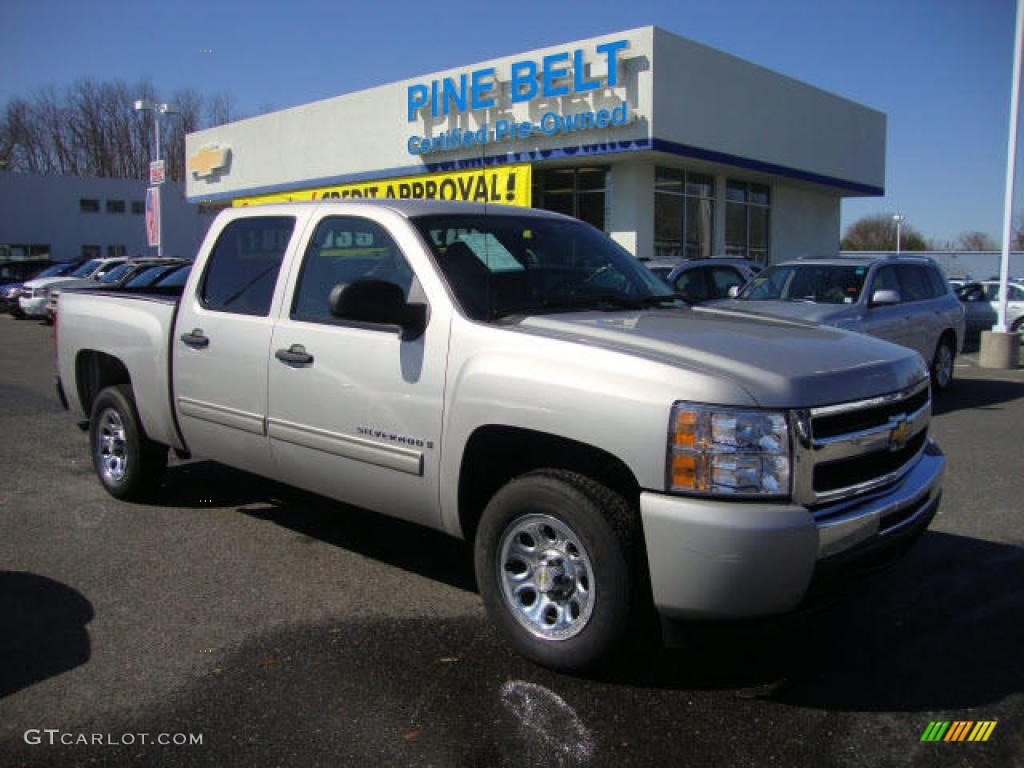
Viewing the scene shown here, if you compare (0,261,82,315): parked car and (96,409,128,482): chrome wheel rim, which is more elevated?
(0,261,82,315): parked car

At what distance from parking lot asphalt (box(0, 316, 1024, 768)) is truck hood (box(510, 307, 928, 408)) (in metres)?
0.80

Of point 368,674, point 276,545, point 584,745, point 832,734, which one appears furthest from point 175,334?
point 832,734

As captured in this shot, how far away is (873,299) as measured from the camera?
9883 mm

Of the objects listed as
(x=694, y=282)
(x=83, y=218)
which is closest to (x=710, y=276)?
(x=694, y=282)

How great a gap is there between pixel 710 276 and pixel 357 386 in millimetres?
10301

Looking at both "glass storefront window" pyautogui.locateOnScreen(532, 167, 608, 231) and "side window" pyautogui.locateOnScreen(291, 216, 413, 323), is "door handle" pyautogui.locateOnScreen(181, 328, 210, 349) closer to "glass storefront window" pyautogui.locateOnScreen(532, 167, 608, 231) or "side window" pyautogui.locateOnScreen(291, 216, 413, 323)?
"side window" pyautogui.locateOnScreen(291, 216, 413, 323)

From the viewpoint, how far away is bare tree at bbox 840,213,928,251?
73750mm

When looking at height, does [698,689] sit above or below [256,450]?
below

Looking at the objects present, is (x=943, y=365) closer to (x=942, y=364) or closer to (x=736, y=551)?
(x=942, y=364)

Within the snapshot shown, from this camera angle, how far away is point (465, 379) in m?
3.77

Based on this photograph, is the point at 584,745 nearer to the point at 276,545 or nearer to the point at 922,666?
the point at 922,666

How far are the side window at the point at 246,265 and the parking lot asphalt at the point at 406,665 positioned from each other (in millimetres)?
1432

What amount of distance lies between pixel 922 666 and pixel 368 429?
2.61m

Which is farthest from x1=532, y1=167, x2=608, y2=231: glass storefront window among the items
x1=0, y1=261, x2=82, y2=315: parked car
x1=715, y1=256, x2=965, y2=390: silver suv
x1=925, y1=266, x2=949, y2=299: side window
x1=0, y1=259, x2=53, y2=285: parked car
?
x1=0, y1=259, x2=53, y2=285: parked car
